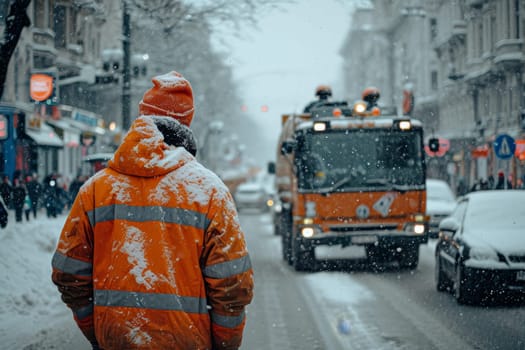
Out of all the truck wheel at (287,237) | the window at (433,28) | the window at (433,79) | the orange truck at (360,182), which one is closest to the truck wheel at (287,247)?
the truck wheel at (287,237)

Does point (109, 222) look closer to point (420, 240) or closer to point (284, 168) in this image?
point (420, 240)

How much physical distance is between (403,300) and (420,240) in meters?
4.08

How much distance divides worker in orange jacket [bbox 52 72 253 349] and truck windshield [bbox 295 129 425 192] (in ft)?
39.6

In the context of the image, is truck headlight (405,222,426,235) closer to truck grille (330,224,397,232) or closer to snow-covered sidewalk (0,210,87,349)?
truck grille (330,224,397,232)

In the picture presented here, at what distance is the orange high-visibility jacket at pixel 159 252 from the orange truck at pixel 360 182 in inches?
473

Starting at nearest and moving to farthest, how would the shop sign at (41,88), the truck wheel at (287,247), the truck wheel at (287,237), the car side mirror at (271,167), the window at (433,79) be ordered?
the truck wheel at (287,237) < the truck wheel at (287,247) < the car side mirror at (271,167) < the shop sign at (41,88) < the window at (433,79)

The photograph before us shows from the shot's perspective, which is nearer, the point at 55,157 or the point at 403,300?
the point at 403,300

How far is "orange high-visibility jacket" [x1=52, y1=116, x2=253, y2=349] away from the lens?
356 centimetres

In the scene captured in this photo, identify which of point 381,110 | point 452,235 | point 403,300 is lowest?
point 403,300

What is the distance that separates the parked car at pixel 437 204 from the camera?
24.0 metres

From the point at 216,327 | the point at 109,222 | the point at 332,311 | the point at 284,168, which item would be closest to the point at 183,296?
the point at 216,327

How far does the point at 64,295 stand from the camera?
149 inches

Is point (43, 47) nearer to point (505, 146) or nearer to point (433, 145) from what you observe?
point (505, 146)

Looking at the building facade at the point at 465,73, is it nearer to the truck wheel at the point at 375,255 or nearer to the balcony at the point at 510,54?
the balcony at the point at 510,54
